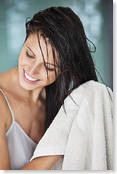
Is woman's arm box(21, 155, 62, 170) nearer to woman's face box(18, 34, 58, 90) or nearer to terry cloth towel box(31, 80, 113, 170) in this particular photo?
terry cloth towel box(31, 80, 113, 170)

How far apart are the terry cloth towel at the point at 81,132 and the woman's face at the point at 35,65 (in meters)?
0.11

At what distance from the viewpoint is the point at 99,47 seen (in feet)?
4.06

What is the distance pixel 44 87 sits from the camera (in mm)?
1234

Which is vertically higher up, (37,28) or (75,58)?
(37,28)

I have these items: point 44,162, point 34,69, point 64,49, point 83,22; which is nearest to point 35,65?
point 34,69

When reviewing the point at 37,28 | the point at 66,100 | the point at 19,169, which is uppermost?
the point at 37,28

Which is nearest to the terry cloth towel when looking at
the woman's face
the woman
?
the woman

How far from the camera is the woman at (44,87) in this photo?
1.19 metres

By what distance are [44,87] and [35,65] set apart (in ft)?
0.29

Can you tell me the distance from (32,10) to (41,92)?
294 mm

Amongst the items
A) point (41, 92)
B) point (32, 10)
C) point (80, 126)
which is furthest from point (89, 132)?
point (32, 10)

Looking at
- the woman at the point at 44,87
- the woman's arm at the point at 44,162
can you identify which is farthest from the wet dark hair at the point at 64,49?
the woman's arm at the point at 44,162

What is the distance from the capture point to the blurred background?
1.22 meters

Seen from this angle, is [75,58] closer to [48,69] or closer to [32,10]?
[48,69]
